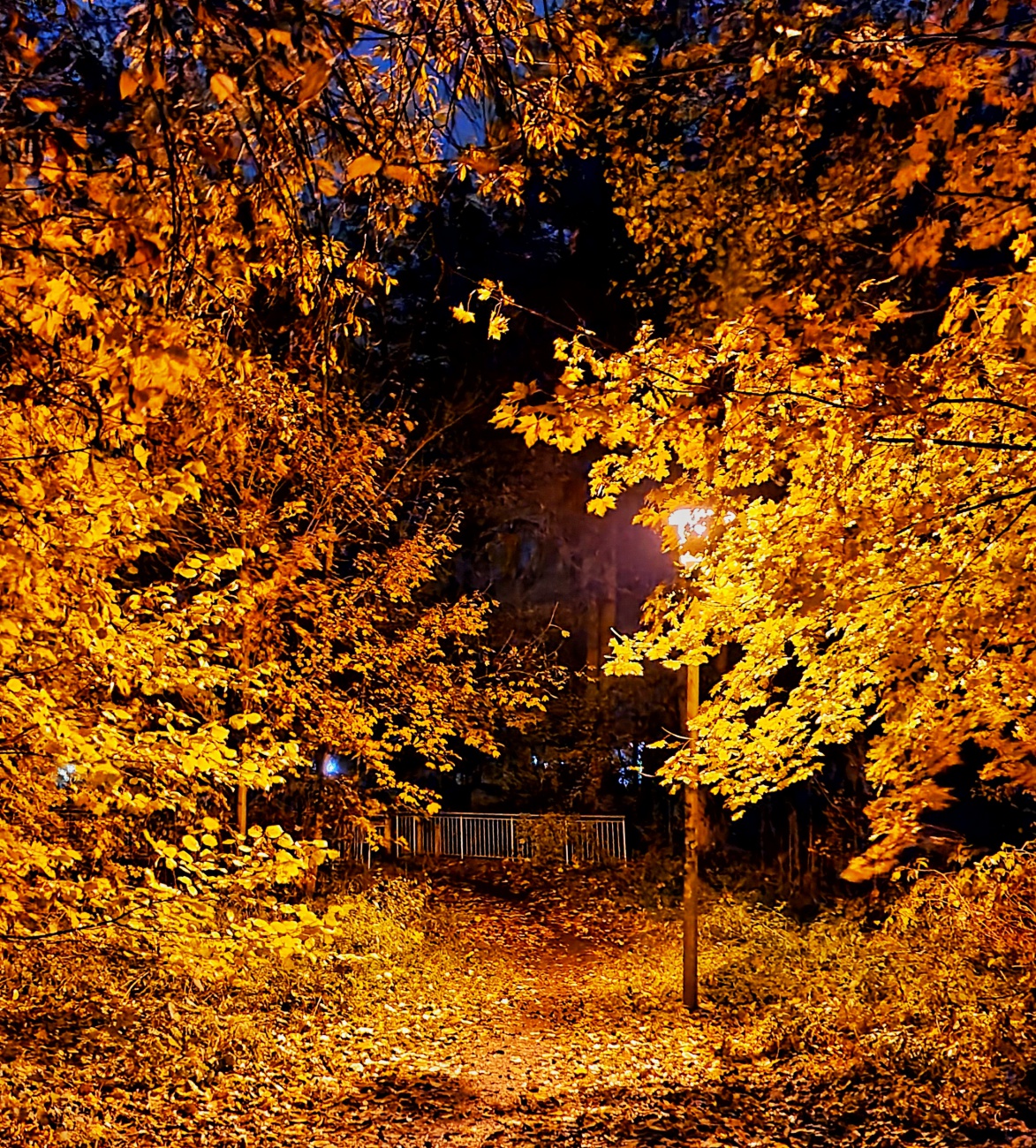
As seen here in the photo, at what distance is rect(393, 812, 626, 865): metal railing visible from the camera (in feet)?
58.1

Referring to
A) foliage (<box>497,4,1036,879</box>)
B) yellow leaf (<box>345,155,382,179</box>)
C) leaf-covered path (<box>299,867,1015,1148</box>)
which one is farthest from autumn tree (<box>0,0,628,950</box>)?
leaf-covered path (<box>299,867,1015,1148</box>)

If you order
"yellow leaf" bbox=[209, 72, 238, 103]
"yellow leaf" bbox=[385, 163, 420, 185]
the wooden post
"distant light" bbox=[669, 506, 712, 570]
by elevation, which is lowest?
the wooden post

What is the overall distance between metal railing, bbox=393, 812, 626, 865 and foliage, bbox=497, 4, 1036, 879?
451 inches

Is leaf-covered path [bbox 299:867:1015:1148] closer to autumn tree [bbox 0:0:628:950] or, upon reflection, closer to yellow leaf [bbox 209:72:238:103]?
autumn tree [bbox 0:0:628:950]

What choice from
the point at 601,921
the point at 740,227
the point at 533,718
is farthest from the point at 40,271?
the point at 601,921

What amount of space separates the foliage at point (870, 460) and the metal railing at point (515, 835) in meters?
11.5

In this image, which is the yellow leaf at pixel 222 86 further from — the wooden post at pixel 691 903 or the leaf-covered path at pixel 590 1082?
the wooden post at pixel 691 903

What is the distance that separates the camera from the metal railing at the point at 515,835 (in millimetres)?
17703

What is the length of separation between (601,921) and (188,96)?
13.0m

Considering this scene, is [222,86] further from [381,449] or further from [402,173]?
[381,449]

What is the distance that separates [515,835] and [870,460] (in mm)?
14367

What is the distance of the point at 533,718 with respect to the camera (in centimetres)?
1412

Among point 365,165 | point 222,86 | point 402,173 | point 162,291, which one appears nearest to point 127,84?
point 222,86

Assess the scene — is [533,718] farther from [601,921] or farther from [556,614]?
[556,614]
